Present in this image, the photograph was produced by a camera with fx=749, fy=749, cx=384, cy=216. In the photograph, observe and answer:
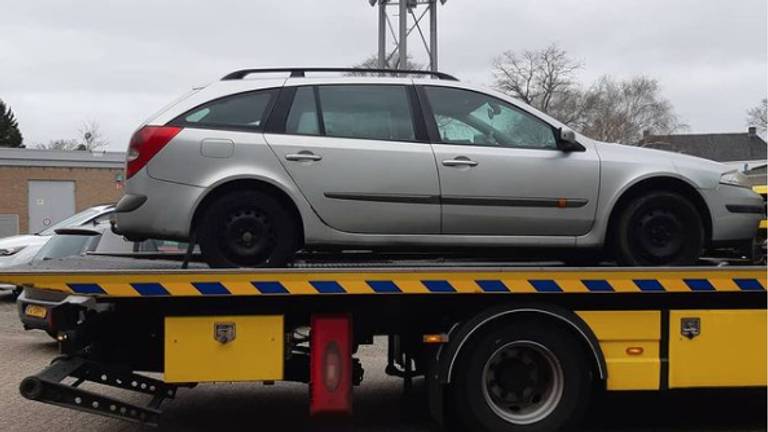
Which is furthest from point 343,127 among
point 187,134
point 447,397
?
point 447,397

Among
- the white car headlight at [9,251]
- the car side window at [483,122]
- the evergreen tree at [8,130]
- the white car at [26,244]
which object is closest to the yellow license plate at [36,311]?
the car side window at [483,122]

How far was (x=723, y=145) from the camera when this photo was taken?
67.7 meters

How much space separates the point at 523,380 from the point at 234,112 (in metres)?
2.59

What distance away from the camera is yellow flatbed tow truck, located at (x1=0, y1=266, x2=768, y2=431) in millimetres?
4637

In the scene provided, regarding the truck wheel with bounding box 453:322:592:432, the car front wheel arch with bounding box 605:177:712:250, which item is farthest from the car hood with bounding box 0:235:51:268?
Result: the car front wheel arch with bounding box 605:177:712:250

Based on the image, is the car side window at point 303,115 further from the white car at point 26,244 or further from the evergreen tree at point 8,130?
the evergreen tree at point 8,130

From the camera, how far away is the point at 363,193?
4859 mm

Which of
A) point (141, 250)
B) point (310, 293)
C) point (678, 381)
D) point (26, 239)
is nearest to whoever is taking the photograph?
point (310, 293)

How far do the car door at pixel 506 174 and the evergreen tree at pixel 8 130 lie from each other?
62040 mm

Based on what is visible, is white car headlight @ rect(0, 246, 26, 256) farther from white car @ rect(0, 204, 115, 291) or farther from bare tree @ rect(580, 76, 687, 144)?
bare tree @ rect(580, 76, 687, 144)

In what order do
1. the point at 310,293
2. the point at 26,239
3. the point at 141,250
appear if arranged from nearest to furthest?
the point at 310,293, the point at 141,250, the point at 26,239

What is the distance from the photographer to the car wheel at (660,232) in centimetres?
505

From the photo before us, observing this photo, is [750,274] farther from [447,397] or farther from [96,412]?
[96,412]

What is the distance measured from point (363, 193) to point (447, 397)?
4.71 feet
